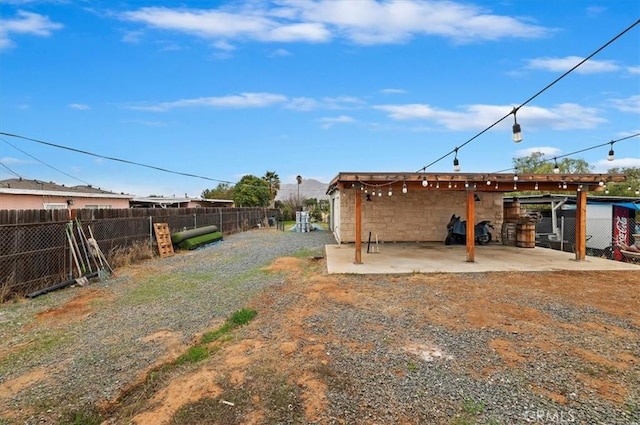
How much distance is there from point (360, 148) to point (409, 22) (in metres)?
15.1

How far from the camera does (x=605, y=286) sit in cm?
649

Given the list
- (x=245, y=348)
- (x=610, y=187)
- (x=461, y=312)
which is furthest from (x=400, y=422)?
(x=610, y=187)

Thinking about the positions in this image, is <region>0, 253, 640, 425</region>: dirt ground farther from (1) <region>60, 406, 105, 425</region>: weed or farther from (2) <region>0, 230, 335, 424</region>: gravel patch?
(2) <region>0, 230, 335, 424</region>: gravel patch

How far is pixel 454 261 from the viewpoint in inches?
349

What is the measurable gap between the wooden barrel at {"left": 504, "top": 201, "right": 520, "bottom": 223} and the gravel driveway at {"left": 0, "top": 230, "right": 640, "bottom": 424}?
A: 5.91 meters

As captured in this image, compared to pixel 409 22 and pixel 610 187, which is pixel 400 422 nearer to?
pixel 409 22

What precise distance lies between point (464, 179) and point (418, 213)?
172 inches

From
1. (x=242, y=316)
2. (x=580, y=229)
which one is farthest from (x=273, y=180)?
(x=242, y=316)

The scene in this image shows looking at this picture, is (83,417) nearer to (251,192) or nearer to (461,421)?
(461,421)

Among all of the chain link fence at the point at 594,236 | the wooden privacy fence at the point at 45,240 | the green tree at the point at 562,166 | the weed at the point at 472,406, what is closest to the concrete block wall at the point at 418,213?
the chain link fence at the point at 594,236

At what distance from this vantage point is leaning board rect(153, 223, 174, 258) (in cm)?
1146

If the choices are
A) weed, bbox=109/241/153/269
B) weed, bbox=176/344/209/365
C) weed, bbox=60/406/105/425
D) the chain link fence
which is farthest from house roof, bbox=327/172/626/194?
weed, bbox=60/406/105/425

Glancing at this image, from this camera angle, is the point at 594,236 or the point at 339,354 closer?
the point at 339,354

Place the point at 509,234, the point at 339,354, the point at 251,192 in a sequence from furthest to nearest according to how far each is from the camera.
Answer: the point at 251,192, the point at 509,234, the point at 339,354
